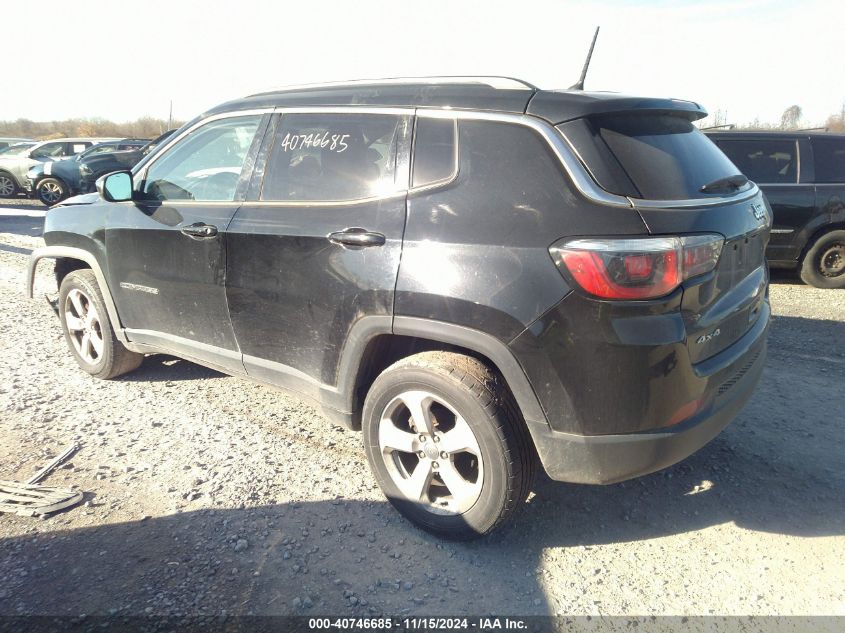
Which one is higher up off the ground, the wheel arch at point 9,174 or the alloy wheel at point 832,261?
the wheel arch at point 9,174

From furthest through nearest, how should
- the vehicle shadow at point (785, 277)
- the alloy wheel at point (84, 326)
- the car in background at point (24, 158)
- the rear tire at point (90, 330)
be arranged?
the car in background at point (24, 158) < the vehicle shadow at point (785, 277) < the alloy wheel at point (84, 326) < the rear tire at point (90, 330)

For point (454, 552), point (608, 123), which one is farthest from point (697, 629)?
point (608, 123)

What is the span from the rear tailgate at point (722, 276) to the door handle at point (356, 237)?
109 cm

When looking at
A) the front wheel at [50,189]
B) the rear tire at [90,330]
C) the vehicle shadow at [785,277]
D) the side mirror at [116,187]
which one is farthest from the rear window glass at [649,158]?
the front wheel at [50,189]

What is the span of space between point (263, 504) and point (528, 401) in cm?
146

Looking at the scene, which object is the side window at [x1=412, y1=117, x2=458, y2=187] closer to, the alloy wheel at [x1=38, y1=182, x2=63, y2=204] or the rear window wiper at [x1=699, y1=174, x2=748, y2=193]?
the rear window wiper at [x1=699, y1=174, x2=748, y2=193]

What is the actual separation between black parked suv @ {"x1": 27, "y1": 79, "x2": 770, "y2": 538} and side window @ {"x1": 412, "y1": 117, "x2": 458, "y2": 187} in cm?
1

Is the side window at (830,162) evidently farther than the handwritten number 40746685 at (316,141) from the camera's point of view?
Yes

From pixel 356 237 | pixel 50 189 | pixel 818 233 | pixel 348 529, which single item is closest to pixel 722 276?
pixel 356 237

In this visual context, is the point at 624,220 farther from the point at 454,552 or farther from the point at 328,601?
the point at 328,601

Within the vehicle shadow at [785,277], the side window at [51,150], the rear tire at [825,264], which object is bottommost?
the vehicle shadow at [785,277]

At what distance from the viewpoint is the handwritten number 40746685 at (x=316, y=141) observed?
2992 millimetres

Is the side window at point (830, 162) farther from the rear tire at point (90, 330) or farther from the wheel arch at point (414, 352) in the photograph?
the rear tire at point (90, 330)

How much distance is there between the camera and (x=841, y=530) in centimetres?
280
